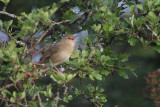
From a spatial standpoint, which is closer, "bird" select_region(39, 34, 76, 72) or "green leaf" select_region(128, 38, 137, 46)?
"green leaf" select_region(128, 38, 137, 46)

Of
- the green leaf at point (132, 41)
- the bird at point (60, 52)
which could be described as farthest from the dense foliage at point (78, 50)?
the bird at point (60, 52)

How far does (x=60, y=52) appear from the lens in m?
6.31

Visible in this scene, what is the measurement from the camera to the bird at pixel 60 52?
6.09 meters

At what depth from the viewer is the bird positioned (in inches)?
240

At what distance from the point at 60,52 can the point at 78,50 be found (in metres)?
1.79

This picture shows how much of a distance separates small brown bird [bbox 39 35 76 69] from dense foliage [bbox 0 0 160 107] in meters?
0.65

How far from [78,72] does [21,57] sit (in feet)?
2.56

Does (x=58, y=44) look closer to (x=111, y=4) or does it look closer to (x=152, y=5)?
(x=111, y=4)

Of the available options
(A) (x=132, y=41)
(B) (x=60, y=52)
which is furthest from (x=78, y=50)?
(B) (x=60, y=52)

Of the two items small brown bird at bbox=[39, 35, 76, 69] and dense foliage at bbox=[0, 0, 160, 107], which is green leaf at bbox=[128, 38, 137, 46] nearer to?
dense foliage at bbox=[0, 0, 160, 107]

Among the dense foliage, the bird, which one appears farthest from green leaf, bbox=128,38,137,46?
the bird

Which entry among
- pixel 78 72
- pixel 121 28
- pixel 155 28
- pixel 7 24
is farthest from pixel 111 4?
pixel 7 24

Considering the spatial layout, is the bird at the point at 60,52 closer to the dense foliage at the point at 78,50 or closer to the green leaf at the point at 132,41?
the dense foliage at the point at 78,50

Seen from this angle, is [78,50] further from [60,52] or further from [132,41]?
[60,52]
